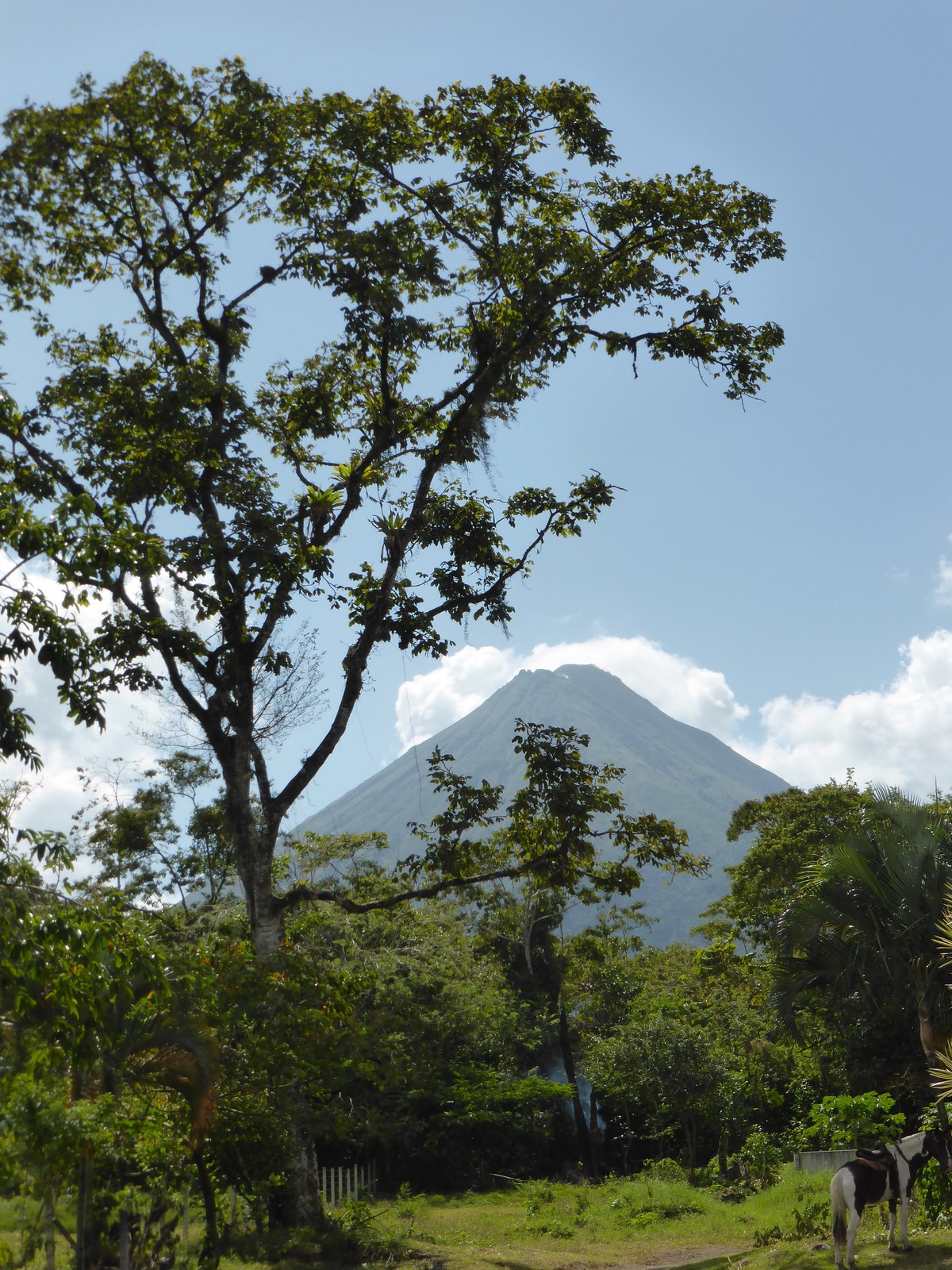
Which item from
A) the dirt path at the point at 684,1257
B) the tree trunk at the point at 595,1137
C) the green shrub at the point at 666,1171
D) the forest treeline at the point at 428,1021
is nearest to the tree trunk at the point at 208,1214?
the forest treeline at the point at 428,1021

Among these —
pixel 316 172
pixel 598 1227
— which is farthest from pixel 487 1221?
pixel 316 172

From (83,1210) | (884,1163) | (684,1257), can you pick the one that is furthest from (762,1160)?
(83,1210)

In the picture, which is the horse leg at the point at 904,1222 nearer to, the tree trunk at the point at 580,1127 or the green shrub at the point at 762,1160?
the green shrub at the point at 762,1160

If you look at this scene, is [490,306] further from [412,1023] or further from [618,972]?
[618,972]

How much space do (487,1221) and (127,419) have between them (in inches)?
513

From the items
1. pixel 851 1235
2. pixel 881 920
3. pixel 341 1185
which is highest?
pixel 881 920

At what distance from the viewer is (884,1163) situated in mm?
8961

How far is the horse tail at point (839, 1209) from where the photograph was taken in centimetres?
862

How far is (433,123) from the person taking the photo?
12594 mm

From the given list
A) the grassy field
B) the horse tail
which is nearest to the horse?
the horse tail

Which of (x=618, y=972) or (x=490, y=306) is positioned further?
(x=618, y=972)

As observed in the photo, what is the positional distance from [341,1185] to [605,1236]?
500 centimetres

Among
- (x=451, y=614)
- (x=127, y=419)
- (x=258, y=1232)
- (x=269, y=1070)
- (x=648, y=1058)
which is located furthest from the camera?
(x=648, y=1058)

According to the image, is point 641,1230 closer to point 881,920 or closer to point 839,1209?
point 881,920
